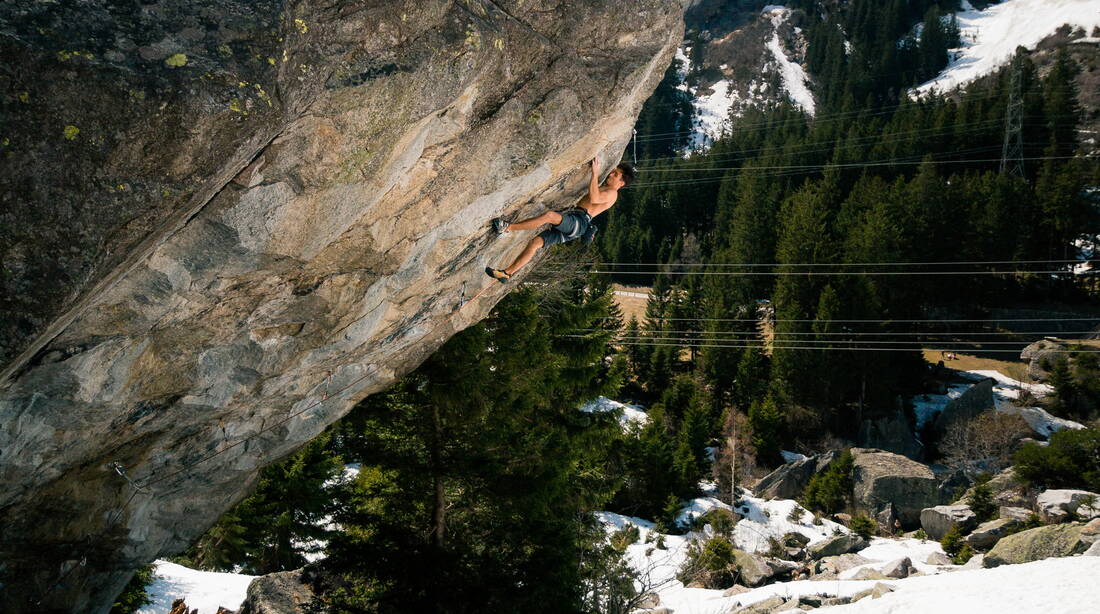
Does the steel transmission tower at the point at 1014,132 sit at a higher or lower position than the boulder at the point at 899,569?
higher

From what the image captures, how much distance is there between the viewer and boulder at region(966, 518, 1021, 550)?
65.2ft

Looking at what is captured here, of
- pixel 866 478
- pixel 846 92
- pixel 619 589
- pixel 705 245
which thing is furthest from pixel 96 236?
pixel 846 92

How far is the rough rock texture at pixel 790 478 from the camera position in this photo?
3281 centimetres

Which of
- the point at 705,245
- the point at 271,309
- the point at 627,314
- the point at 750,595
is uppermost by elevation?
the point at 705,245

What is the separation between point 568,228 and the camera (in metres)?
7.64

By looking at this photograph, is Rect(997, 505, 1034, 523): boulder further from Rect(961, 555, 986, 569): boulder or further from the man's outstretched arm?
the man's outstretched arm

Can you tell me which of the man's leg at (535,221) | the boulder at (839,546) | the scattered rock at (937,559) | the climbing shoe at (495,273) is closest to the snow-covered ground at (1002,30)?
the boulder at (839,546)

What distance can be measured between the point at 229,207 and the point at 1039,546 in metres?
17.5

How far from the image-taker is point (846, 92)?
295 ft

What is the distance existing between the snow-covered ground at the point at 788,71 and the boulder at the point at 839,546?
90.6m

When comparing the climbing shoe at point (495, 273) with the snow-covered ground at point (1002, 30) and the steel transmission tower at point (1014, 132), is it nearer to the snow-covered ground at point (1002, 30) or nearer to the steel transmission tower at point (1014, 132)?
the steel transmission tower at point (1014, 132)

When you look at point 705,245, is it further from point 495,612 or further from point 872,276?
point 495,612

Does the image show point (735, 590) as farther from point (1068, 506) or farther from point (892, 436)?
point (892, 436)

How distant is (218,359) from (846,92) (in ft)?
326
